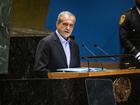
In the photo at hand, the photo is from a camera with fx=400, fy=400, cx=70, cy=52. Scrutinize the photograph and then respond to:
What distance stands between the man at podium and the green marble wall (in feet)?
3.88

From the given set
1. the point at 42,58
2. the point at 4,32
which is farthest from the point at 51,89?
the point at 42,58

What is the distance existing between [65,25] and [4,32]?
1.51 m

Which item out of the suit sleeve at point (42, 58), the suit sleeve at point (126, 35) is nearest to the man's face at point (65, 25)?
the suit sleeve at point (42, 58)

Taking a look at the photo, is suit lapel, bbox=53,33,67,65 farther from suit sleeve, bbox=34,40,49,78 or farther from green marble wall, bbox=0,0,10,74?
green marble wall, bbox=0,0,10,74

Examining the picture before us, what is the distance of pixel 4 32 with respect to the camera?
7.19 feet

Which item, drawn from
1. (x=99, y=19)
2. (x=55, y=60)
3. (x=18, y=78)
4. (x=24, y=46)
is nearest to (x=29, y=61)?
(x=24, y=46)

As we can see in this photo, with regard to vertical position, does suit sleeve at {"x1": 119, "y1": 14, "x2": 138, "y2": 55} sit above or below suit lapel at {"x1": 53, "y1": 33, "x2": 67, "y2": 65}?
above

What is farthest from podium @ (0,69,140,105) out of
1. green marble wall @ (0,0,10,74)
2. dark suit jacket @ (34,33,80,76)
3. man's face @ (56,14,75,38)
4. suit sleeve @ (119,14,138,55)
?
suit sleeve @ (119,14,138,55)

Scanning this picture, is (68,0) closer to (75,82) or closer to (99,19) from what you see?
(99,19)

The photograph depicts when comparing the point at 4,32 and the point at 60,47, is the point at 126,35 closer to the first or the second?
the point at 60,47

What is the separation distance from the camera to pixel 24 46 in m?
4.21

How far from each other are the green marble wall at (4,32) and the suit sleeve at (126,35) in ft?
8.54

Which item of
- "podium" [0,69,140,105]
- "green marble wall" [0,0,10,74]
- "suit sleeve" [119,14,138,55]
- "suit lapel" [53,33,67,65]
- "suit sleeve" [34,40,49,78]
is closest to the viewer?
"green marble wall" [0,0,10,74]

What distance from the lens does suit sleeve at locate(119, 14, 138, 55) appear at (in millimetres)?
4652
